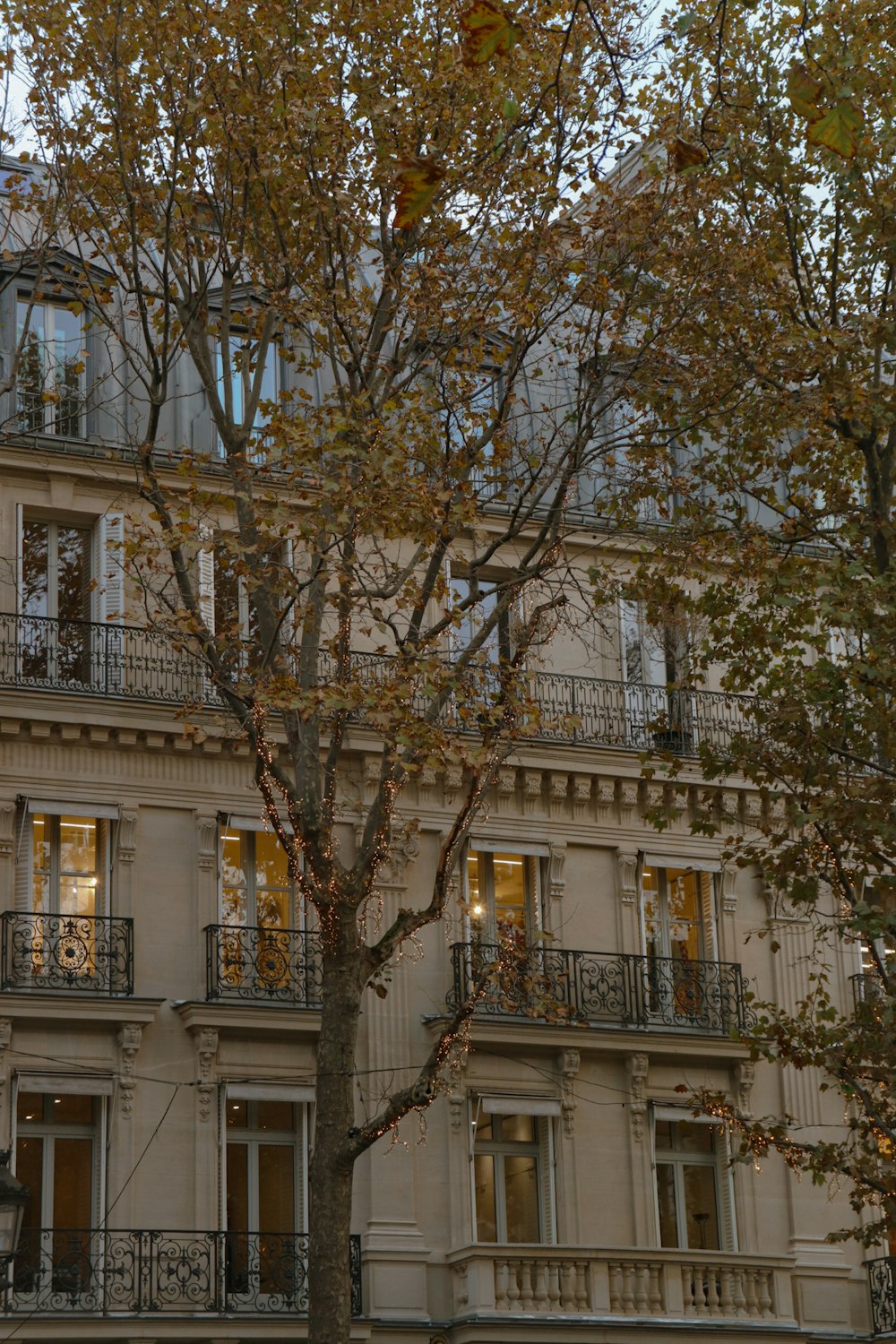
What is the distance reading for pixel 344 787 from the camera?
955 inches

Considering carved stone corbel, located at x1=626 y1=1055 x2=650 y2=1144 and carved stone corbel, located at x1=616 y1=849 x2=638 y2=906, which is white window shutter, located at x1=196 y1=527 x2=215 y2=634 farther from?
carved stone corbel, located at x1=626 y1=1055 x2=650 y2=1144

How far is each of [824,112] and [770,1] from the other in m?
13.8

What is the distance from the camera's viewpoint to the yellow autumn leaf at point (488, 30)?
215 inches

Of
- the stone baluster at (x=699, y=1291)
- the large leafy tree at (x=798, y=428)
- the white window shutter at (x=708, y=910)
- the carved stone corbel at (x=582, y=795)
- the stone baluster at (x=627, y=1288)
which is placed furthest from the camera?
the white window shutter at (x=708, y=910)

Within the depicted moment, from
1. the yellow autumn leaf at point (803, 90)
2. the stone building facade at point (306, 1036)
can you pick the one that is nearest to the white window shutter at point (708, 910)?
the stone building facade at point (306, 1036)

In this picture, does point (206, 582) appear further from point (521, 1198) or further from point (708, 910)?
point (521, 1198)

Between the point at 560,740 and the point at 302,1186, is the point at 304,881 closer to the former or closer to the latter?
the point at 302,1186

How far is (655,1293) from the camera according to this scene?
2341 cm

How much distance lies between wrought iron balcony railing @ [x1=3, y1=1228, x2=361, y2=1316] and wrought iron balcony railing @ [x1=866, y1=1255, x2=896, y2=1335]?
7.06m

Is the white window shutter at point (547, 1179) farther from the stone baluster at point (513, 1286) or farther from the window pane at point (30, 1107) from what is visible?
the window pane at point (30, 1107)

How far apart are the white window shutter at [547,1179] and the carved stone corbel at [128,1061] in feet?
17.3

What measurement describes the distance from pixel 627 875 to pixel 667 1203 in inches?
164

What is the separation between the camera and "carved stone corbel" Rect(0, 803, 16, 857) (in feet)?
73.3

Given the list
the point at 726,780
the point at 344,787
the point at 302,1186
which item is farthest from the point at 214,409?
the point at 726,780
